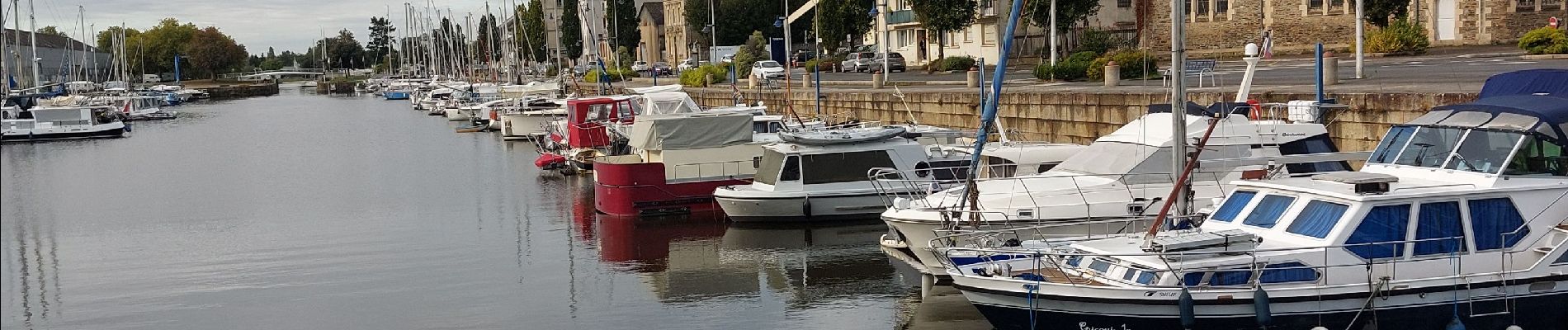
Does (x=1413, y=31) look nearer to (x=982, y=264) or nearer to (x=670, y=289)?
(x=670, y=289)

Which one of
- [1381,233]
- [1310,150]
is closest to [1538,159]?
[1381,233]

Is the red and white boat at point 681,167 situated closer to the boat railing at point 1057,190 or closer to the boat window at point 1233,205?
the boat railing at point 1057,190

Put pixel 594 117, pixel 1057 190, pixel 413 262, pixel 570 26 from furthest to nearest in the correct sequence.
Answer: pixel 570 26 < pixel 594 117 < pixel 413 262 < pixel 1057 190

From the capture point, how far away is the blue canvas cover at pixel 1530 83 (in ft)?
55.5

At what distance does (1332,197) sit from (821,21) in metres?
67.1

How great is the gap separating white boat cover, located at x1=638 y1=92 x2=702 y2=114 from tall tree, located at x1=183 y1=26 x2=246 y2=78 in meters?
166

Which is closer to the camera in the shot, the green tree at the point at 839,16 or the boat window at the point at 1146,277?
the boat window at the point at 1146,277

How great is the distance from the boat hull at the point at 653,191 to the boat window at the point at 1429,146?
50.0ft

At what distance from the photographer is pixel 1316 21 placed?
194 ft

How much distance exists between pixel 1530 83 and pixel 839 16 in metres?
62.9

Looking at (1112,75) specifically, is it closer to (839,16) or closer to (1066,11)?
(1066,11)

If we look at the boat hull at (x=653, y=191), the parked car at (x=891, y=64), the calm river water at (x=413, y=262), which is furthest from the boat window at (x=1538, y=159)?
the parked car at (x=891, y=64)

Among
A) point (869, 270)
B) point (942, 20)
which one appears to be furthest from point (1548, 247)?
point (942, 20)

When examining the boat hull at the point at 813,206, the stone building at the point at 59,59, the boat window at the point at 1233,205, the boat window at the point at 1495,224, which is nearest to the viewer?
the boat window at the point at 1495,224
